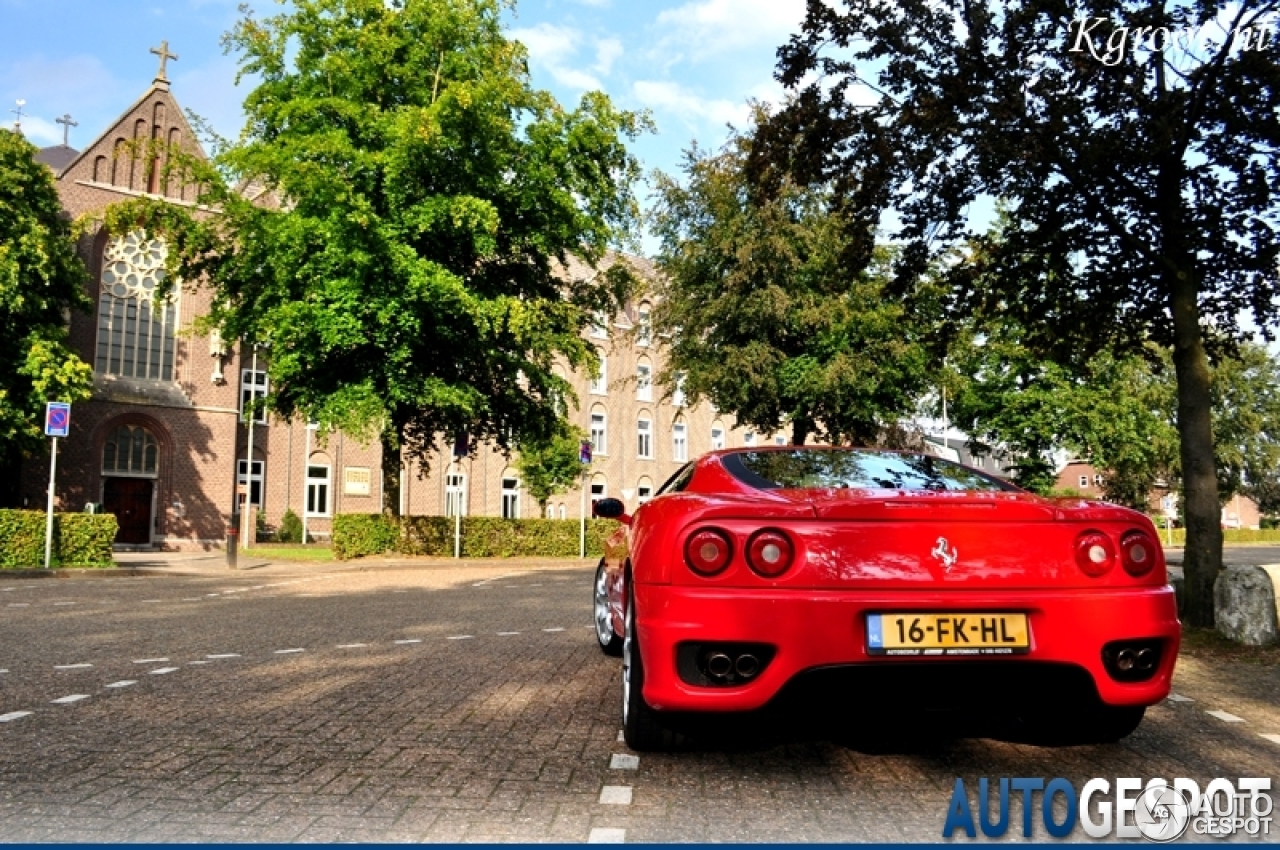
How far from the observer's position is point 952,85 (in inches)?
348

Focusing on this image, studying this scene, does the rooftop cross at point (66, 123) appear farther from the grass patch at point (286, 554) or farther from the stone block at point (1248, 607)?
the stone block at point (1248, 607)

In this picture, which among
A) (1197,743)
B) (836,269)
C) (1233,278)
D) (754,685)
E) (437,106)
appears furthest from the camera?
(437,106)

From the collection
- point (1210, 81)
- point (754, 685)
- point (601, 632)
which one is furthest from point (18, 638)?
point (1210, 81)

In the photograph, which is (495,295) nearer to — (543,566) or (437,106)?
(437,106)

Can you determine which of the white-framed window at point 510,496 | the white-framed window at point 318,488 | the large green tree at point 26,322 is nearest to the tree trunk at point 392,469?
the large green tree at point 26,322

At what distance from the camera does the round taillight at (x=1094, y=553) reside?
3502mm

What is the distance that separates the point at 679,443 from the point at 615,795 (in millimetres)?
53319

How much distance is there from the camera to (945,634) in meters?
3.32

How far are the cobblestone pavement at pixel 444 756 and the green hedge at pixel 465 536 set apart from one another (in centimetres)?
1708

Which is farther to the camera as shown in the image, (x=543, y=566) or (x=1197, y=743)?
(x=543, y=566)

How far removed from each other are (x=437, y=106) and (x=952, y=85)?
45.3 ft

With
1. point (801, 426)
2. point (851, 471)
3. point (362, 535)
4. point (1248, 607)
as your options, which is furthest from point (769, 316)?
point (851, 471)

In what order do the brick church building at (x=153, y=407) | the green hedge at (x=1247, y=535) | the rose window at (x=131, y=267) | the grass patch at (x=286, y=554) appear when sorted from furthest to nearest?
the green hedge at (x=1247, y=535) < the rose window at (x=131, y=267) < the brick church building at (x=153, y=407) < the grass patch at (x=286, y=554)

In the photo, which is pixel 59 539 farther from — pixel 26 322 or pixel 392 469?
pixel 26 322
